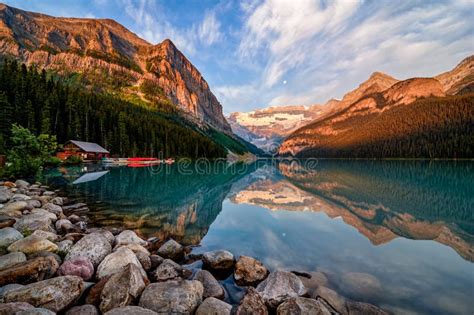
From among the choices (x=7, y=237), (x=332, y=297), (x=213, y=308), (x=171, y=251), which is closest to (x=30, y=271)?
(x=7, y=237)

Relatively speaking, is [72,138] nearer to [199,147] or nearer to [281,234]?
[199,147]

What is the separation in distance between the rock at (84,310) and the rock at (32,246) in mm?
3675

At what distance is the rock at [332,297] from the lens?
263 inches

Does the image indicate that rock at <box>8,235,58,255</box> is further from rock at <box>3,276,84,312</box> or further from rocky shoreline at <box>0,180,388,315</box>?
rock at <box>3,276,84,312</box>

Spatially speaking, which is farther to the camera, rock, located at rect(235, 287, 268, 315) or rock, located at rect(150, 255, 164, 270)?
rock, located at rect(150, 255, 164, 270)

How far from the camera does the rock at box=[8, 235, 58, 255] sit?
309 inches

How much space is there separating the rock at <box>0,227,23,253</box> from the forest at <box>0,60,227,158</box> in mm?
52886

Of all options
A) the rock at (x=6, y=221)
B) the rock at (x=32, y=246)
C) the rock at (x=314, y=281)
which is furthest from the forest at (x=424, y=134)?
the rock at (x=6, y=221)

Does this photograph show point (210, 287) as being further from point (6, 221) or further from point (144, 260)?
point (6, 221)

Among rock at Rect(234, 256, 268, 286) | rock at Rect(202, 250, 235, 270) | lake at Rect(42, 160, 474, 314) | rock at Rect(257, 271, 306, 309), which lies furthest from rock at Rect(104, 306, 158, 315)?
lake at Rect(42, 160, 474, 314)

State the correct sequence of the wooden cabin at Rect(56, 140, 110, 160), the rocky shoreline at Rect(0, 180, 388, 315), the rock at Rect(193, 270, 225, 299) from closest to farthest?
the rocky shoreline at Rect(0, 180, 388, 315)
the rock at Rect(193, 270, 225, 299)
the wooden cabin at Rect(56, 140, 110, 160)

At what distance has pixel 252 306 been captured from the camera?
235 inches

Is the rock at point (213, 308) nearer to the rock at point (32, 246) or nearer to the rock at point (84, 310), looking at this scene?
the rock at point (84, 310)

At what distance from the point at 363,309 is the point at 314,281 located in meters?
2.11
